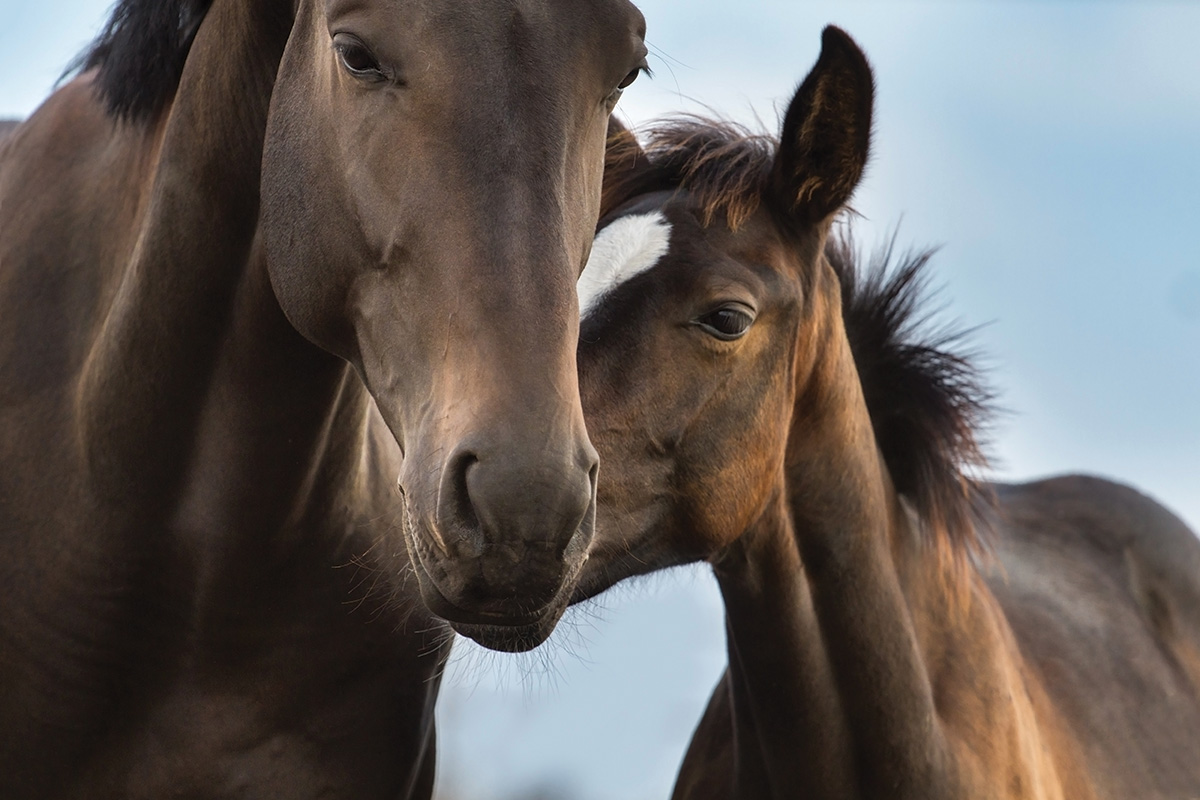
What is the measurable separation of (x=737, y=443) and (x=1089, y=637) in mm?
1974

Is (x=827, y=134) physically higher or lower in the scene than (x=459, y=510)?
higher

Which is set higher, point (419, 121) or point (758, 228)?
point (419, 121)

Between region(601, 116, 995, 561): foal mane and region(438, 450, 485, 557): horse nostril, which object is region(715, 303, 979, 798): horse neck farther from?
region(438, 450, 485, 557): horse nostril

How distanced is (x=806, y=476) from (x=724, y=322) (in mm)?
505

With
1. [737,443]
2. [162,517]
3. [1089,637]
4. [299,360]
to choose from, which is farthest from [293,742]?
[1089,637]

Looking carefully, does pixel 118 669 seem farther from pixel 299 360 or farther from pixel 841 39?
pixel 841 39

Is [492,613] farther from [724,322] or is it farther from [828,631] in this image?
[828,631]

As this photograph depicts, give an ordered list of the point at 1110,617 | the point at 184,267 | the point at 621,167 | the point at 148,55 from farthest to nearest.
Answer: the point at 1110,617
the point at 621,167
the point at 148,55
the point at 184,267

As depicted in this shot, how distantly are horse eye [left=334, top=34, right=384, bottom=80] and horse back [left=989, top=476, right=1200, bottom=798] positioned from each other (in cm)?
274

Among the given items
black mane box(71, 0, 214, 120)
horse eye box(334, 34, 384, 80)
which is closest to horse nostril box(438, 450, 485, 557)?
horse eye box(334, 34, 384, 80)

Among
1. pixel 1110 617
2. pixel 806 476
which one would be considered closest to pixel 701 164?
pixel 806 476

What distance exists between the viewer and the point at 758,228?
3359mm

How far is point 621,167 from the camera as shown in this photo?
3627mm

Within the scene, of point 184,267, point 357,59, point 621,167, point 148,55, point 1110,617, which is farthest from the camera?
point 1110,617
